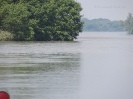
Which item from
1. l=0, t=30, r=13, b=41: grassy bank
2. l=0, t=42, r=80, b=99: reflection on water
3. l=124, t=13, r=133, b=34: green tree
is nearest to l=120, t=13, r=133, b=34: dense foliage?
l=124, t=13, r=133, b=34: green tree

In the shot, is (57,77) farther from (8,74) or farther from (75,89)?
(75,89)

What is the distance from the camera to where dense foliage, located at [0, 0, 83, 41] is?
55.7 metres

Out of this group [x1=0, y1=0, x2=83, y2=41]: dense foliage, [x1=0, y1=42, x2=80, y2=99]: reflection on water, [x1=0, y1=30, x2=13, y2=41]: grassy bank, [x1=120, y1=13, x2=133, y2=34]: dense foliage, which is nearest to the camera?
[x1=0, y1=42, x2=80, y2=99]: reflection on water

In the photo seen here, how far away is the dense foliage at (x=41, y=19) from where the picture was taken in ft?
183

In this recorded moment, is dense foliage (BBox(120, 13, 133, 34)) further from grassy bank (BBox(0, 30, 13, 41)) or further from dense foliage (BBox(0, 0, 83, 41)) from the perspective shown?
grassy bank (BBox(0, 30, 13, 41))

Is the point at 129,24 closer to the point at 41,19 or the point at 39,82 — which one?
the point at 41,19

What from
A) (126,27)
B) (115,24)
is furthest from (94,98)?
(115,24)

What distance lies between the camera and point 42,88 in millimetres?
12344

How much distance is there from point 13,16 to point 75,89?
145ft

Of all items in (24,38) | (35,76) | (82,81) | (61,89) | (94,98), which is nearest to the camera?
(94,98)

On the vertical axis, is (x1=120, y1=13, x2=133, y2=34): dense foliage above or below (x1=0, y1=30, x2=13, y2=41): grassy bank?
below

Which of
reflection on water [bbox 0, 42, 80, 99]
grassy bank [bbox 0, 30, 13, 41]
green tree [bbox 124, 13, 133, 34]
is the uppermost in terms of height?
reflection on water [bbox 0, 42, 80, 99]

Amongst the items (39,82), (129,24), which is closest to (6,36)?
(39,82)

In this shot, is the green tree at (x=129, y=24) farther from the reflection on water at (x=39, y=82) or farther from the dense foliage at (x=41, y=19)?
the reflection on water at (x=39, y=82)
